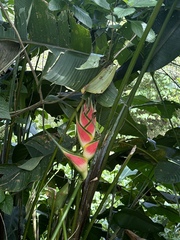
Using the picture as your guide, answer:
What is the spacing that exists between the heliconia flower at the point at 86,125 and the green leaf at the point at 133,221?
0.33m

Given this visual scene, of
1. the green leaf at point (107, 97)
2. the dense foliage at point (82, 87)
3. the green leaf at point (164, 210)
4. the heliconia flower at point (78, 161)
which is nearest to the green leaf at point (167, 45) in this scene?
the dense foliage at point (82, 87)

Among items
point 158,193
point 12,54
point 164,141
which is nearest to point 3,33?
point 12,54

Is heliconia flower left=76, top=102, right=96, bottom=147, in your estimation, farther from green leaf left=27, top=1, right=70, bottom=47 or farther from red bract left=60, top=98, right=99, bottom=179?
green leaf left=27, top=1, right=70, bottom=47

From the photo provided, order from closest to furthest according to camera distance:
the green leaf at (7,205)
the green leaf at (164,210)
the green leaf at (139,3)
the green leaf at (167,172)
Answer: the green leaf at (139,3)
the green leaf at (7,205)
the green leaf at (167,172)
the green leaf at (164,210)

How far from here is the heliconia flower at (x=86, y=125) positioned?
496 mm

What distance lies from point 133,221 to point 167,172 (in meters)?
0.15

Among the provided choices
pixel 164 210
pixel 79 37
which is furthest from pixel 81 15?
pixel 164 210

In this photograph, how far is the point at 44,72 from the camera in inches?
20.9

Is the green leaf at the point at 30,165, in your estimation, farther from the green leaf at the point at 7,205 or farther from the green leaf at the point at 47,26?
the green leaf at the point at 47,26

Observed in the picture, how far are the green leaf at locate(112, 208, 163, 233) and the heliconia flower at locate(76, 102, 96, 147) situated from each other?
328 mm

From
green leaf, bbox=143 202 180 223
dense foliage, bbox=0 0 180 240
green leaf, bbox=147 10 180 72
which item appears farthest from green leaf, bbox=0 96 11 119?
green leaf, bbox=143 202 180 223

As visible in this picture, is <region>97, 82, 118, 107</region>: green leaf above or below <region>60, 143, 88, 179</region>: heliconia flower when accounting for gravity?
above

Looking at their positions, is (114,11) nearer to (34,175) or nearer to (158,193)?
(34,175)

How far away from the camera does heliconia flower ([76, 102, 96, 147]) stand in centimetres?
50
